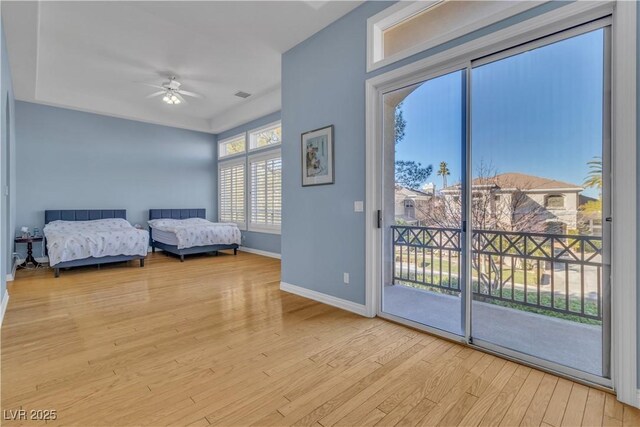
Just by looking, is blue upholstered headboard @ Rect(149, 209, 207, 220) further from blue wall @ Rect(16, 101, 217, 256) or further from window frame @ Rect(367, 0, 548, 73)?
window frame @ Rect(367, 0, 548, 73)

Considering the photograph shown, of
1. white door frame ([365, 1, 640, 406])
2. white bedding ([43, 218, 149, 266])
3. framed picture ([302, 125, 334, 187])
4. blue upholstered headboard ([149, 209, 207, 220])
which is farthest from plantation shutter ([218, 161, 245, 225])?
white door frame ([365, 1, 640, 406])

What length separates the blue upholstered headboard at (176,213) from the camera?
7164 mm

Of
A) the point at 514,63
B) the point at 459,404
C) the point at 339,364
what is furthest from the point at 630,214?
the point at 339,364

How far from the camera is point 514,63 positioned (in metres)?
2.24

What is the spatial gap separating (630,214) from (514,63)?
127 cm

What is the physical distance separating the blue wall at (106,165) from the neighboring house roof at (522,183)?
713cm

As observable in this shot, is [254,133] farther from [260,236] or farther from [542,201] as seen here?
[542,201]

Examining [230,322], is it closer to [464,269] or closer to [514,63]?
[464,269]

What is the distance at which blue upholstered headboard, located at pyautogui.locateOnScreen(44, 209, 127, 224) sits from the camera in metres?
5.89

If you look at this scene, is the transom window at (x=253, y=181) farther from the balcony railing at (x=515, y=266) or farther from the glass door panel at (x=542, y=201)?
the glass door panel at (x=542, y=201)

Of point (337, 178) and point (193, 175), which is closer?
point (337, 178)

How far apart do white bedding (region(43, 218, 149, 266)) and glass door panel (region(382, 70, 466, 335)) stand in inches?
179

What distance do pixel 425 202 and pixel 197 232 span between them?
4.84 m

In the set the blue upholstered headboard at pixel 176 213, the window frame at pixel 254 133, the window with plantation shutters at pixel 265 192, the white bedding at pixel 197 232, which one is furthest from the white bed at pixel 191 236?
the window frame at pixel 254 133
